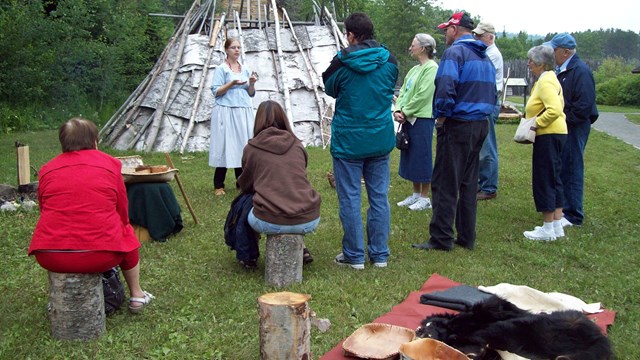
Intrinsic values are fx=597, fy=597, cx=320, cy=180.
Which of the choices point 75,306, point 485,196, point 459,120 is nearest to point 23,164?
point 75,306

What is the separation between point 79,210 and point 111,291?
0.77 meters

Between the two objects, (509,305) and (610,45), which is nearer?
(509,305)

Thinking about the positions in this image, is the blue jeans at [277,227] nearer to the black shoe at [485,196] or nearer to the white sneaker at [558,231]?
the white sneaker at [558,231]

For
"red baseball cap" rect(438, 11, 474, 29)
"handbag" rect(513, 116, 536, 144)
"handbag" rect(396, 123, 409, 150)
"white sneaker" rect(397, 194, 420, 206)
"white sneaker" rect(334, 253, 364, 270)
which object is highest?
"red baseball cap" rect(438, 11, 474, 29)

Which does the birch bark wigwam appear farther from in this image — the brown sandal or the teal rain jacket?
the teal rain jacket

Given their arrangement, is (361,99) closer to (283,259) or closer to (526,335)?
(283,259)

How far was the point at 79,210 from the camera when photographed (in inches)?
144

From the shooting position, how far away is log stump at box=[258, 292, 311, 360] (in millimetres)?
3391

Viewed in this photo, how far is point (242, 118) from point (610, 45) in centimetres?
7366

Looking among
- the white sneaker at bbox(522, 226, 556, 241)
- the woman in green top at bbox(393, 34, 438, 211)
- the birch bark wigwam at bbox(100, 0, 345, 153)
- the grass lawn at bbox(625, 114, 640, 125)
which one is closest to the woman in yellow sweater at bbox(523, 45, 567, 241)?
the white sneaker at bbox(522, 226, 556, 241)

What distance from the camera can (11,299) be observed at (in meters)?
4.47

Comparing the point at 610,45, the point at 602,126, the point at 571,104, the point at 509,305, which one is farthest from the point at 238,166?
the point at 610,45

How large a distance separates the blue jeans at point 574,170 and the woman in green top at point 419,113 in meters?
1.48

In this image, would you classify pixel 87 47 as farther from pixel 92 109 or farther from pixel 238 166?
pixel 238 166
